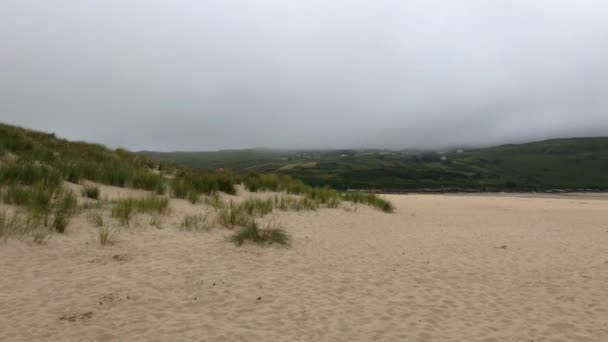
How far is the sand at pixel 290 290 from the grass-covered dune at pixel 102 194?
491mm

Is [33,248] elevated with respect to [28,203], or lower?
lower

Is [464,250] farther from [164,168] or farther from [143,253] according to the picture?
[164,168]

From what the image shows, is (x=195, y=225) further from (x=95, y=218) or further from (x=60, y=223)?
(x=60, y=223)

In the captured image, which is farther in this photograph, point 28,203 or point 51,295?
point 28,203

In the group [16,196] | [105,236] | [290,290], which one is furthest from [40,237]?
[290,290]

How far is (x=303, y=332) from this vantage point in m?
4.14

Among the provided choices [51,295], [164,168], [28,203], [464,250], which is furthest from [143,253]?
[164,168]

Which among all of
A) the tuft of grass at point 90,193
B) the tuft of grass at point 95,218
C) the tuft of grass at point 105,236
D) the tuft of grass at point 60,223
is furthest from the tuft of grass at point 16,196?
the tuft of grass at point 105,236

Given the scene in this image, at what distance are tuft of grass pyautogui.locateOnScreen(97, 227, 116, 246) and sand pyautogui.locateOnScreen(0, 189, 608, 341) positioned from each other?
17 cm

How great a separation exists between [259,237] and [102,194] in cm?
662

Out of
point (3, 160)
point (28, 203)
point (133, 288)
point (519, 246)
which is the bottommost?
point (519, 246)

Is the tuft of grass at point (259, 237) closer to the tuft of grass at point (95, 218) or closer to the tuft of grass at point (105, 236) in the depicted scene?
the tuft of grass at point (105, 236)

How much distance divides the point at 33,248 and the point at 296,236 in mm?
5715

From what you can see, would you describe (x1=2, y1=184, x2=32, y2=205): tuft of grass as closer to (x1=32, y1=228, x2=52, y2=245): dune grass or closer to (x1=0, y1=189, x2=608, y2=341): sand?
(x1=0, y1=189, x2=608, y2=341): sand
